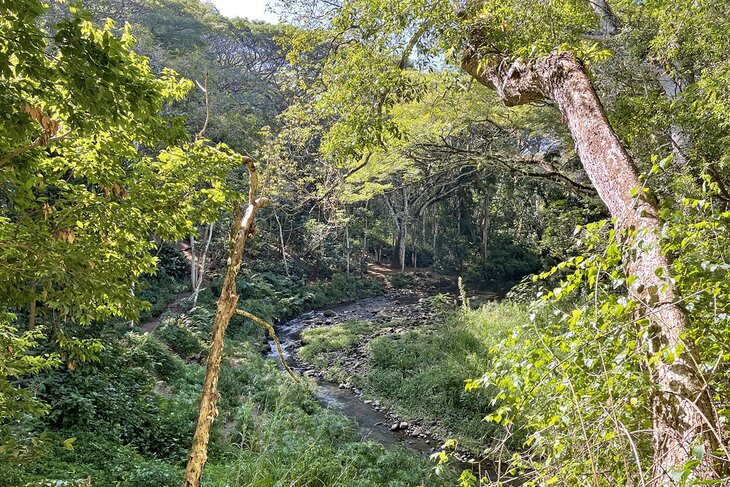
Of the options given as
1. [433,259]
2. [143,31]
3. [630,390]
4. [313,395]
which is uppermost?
[143,31]

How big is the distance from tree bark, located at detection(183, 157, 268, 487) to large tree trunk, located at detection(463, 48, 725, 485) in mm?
2133

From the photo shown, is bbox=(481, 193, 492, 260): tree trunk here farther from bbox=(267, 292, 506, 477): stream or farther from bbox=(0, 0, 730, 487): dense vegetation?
bbox=(0, 0, 730, 487): dense vegetation

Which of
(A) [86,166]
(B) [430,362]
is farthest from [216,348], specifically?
Result: (B) [430,362]

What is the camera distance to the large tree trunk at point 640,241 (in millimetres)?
1797

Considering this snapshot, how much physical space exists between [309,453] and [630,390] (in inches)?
157

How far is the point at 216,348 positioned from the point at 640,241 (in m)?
2.29

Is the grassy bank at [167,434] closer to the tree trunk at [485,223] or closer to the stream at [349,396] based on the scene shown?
the stream at [349,396]

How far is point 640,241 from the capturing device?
6.18 ft

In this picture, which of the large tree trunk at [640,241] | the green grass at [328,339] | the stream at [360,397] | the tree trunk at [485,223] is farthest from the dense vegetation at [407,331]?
the tree trunk at [485,223]

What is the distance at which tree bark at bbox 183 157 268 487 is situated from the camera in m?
2.42

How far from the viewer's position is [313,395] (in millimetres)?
9547

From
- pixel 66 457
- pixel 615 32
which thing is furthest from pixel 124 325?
pixel 615 32

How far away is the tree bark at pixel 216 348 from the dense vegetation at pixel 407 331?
0.6 inches

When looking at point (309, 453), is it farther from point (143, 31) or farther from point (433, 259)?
point (433, 259)
